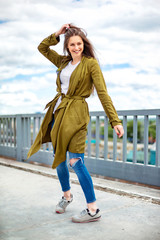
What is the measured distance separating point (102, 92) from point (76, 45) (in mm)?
482

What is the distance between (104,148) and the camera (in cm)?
480

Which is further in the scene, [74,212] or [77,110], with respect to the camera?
[74,212]

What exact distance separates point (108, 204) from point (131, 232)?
2.69 ft

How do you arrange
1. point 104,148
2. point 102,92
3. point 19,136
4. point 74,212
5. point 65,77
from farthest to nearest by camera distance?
point 19,136
point 104,148
point 74,212
point 65,77
point 102,92

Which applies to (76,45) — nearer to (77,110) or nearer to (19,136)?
(77,110)

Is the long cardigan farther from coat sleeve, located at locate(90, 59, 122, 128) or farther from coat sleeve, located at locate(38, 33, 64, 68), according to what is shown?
coat sleeve, located at locate(38, 33, 64, 68)

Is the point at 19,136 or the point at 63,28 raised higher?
the point at 63,28

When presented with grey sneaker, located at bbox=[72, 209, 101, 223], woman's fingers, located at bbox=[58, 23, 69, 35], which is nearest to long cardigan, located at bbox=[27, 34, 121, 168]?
woman's fingers, located at bbox=[58, 23, 69, 35]

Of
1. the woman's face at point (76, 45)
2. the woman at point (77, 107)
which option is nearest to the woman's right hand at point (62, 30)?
the woman at point (77, 107)

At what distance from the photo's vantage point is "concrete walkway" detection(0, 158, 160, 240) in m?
2.38

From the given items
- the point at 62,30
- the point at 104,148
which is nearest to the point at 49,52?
the point at 62,30

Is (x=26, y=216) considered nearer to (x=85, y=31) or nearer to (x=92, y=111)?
(x=85, y=31)

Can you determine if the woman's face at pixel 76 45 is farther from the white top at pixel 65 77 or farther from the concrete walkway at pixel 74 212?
the concrete walkway at pixel 74 212

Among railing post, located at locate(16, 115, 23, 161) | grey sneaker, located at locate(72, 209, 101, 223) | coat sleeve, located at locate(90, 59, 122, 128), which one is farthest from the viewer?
railing post, located at locate(16, 115, 23, 161)
